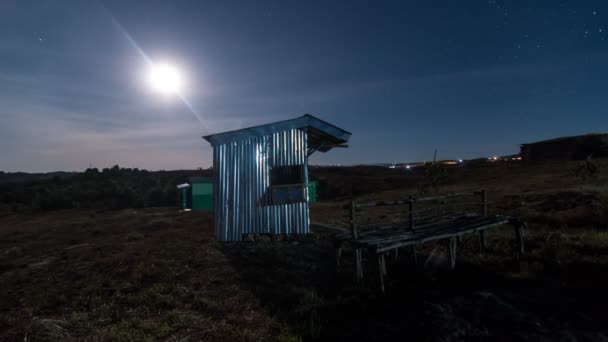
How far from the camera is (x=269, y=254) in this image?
10.2 meters

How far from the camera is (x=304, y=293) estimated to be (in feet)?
21.9

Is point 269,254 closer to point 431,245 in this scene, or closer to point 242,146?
point 242,146

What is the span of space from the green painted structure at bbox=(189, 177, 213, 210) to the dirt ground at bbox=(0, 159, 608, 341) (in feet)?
55.1

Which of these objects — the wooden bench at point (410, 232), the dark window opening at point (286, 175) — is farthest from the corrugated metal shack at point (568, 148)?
the dark window opening at point (286, 175)

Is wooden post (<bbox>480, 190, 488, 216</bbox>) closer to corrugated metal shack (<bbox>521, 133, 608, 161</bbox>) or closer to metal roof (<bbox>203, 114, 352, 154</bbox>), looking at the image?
metal roof (<bbox>203, 114, 352, 154</bbox>)

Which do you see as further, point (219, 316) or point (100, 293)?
point (100, 293)

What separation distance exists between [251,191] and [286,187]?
4.50 feet

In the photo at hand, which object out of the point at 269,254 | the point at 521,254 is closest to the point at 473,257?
the point at 521,254

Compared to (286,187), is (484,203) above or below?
below

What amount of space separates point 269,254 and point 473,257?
624 cm

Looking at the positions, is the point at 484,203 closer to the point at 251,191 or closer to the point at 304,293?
the point at 304,293

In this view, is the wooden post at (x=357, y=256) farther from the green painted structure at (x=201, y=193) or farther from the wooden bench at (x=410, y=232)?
the green painted structure at (x=201, y=193)

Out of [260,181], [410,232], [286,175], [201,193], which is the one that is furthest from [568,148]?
[260,181]

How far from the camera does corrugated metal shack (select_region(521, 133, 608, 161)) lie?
40.4m
